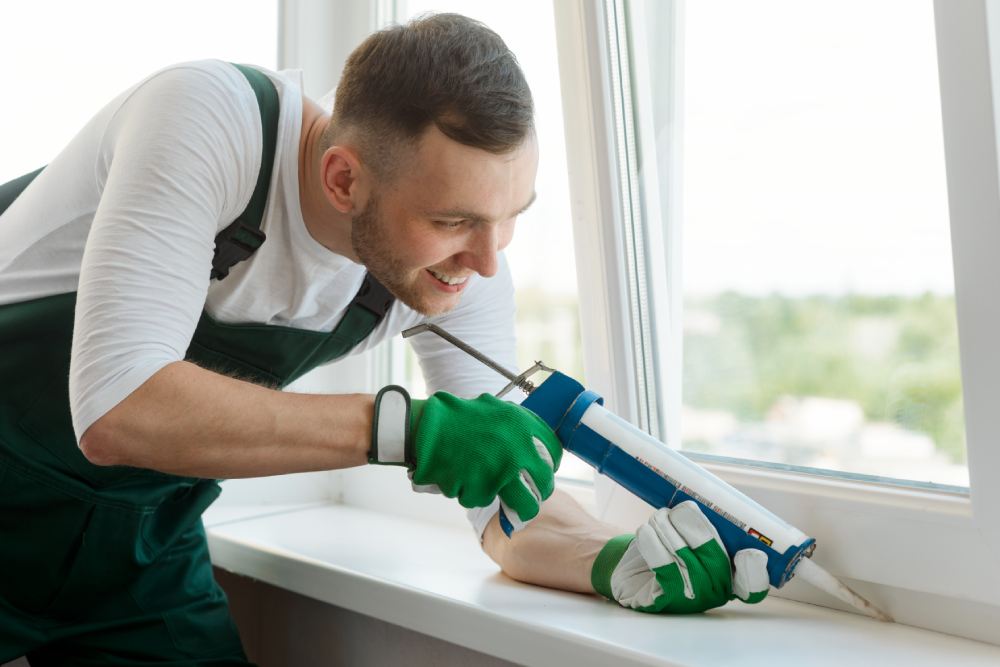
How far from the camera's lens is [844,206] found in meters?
1.04

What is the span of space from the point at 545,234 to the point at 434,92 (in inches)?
19.4

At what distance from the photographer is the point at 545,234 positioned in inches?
59.0

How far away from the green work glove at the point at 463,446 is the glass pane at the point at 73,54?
94cm

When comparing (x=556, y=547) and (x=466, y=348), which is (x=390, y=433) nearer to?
(x=466, y=348)

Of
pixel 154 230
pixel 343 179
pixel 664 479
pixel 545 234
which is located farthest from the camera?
pixel 545 234

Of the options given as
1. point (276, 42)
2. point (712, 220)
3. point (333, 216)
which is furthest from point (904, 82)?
point (276, 42)

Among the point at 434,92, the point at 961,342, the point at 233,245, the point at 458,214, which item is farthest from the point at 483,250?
the point at 961,342

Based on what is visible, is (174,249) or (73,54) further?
(73,54)

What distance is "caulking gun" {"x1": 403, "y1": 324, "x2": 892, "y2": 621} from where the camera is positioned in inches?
38.9

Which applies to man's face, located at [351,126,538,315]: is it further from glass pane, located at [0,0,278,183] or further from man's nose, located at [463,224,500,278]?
glass pane, located at [0,0,278,183]

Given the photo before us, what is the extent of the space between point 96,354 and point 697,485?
62cm

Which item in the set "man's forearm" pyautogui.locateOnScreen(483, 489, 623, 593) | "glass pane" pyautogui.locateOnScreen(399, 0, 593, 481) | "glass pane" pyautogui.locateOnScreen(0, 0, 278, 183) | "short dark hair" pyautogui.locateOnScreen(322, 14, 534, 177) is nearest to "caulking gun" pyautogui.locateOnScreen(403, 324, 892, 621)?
"man's forearm" pyautogui.locateOnScreen(483, 489, 623, 593)

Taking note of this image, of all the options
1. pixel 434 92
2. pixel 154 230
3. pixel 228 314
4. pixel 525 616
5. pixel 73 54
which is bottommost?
pixel 525 616

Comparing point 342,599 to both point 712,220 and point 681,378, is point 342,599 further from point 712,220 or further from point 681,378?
point 712,220
